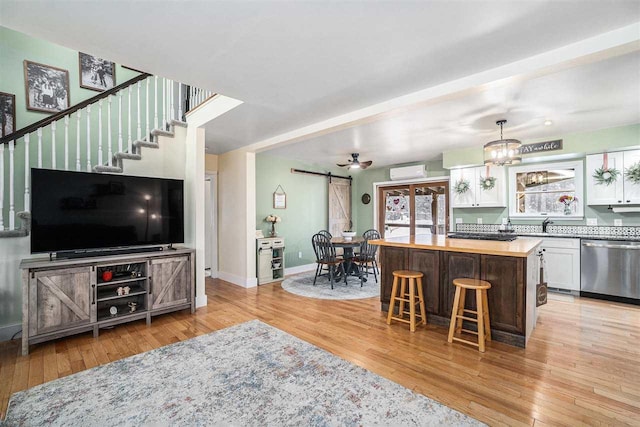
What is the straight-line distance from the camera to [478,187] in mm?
5617

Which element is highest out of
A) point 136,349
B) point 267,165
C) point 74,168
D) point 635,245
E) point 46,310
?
point 267,165

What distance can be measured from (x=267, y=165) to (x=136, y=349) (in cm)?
406

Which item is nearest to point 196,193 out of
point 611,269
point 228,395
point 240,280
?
point 240,280

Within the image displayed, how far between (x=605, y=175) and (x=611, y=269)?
4.62ft

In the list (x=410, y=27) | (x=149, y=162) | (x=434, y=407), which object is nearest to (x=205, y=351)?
(x=434, y=407)

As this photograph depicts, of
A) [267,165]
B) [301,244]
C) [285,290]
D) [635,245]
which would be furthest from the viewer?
[301,244]

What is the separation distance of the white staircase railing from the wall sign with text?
5.02 m

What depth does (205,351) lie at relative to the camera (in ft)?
9.18

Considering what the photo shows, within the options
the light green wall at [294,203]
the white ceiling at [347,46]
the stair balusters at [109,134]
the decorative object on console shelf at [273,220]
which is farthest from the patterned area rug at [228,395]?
the light green wall at [294,203]

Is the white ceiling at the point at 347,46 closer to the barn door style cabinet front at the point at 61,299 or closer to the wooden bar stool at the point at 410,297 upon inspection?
the wooden bar stool at the point at 410,297

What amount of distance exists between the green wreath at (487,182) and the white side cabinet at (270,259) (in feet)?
13.1

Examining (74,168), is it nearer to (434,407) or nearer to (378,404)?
(378,404)

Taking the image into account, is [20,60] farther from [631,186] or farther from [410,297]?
[631,186]

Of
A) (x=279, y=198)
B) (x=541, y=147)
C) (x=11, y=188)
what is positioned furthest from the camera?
(x=279, y=198)
